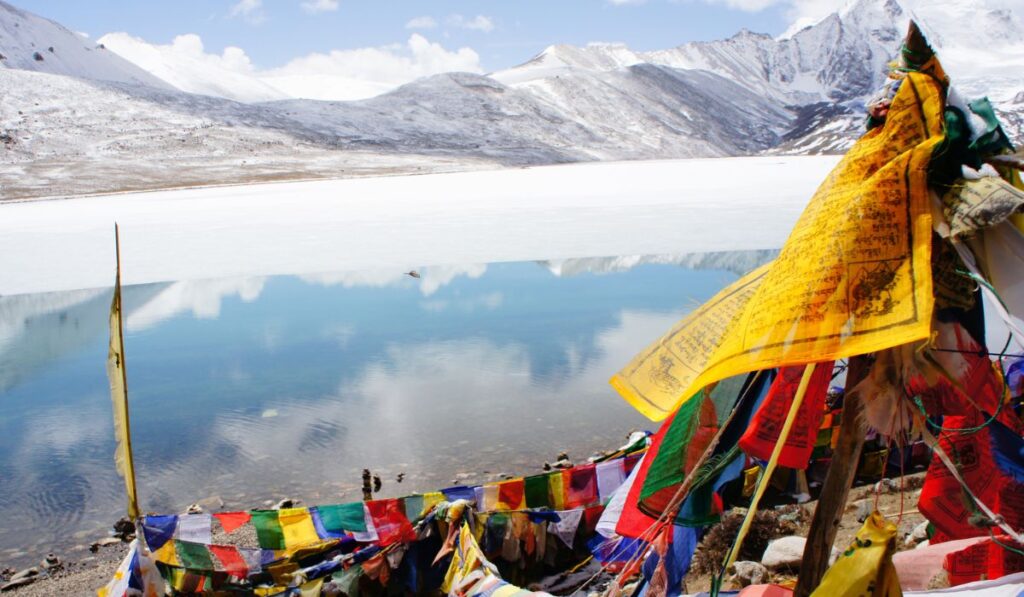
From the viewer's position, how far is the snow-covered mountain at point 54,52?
66375mm

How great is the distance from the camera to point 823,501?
244 centimetres

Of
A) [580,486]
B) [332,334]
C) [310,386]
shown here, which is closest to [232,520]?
[580,486]

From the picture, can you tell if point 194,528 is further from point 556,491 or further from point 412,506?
point 556,491

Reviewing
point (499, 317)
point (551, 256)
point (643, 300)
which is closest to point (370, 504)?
point (499, 317)

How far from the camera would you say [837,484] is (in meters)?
2.41

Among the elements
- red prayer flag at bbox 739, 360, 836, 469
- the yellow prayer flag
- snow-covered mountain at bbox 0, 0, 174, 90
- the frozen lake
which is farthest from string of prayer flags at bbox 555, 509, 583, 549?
snow-covered mountain at bbox 0, 0, 174, 90

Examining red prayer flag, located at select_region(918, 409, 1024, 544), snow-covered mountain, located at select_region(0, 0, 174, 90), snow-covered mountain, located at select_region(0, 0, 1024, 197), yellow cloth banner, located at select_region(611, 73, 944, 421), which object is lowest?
red prayer flag, located at select_region(918, 409, 1024, 544)

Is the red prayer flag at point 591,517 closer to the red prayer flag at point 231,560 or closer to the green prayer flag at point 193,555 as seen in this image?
the red prayer flag at point 231,560

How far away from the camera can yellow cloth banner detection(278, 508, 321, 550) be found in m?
4.54

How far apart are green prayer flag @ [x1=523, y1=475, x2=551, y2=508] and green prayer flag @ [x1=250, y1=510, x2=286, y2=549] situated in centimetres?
139

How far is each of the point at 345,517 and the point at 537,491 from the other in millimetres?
1119

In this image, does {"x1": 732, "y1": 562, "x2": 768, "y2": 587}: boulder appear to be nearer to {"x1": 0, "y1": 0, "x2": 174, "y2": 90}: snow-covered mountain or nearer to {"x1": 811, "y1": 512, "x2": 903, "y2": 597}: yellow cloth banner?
{"x1": 811, "y1": 512, "x2": 903, "y2": 597}: yellow cloth banner

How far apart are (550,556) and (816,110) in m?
81.8

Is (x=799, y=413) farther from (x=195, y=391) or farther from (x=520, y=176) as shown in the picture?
(x=520, y=176)
